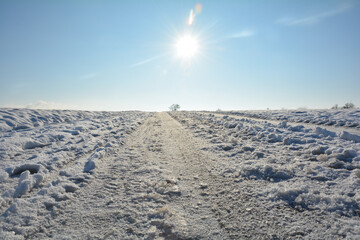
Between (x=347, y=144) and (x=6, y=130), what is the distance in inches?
646

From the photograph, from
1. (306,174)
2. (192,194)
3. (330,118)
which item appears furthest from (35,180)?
(330,118)

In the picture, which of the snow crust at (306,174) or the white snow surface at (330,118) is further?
the white snow surface at (330,118)

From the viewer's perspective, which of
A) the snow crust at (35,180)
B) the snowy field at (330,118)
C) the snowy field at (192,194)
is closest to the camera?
the snowy field at (192,194)

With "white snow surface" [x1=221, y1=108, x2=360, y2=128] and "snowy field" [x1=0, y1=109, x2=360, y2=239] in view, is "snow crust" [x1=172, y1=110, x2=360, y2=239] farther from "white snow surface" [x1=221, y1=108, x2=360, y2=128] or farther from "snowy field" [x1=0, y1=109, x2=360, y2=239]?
"white snow surface" [x1=221, y1=108, x2=360, y2=128]

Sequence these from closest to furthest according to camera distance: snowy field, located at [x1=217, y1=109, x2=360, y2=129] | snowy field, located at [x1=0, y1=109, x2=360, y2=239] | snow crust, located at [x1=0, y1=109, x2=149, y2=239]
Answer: snowy field, located at [x1=0, y1=109, x2=360, y2=239] < snow crust, located at [x1=0, y1=109, x2=149, y2=239] < snowy field, located at [x1=217, y1=109, x2=360, y2=129]

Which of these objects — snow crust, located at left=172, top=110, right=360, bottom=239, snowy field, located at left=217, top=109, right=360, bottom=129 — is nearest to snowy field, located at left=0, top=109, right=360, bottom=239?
snow crust, located at left=172, top=110, right=360, bottom=239

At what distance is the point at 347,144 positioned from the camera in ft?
19.4

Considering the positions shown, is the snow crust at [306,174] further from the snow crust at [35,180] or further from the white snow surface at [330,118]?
the white snow surface at [330,118]

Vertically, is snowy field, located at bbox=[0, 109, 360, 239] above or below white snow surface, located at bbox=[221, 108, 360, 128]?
below

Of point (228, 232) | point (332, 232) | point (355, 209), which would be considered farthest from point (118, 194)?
point (355, 209)

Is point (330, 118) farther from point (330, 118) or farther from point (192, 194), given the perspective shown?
point (192, 194)

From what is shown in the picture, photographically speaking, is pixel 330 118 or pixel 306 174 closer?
pixel 306 174

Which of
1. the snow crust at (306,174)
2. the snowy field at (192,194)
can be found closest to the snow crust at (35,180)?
the snowy field at (192,194)

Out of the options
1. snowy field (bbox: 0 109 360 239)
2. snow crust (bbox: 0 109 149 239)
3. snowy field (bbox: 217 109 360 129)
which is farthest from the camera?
snowy field (bbox: 217 109 360 129)
